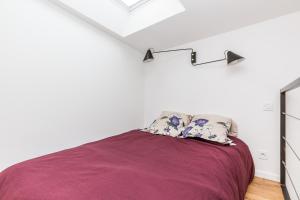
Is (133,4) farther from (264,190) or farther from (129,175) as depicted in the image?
(264,190)

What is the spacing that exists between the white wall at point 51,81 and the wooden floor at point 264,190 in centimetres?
176

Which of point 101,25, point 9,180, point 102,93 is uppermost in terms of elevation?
point 101,25

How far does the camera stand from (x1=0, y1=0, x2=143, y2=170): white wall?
1408 mm

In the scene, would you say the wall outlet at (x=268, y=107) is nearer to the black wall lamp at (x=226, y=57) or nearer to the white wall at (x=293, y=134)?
the white wall at (x=293, y=134)

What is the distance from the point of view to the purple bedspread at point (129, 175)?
0.82 m

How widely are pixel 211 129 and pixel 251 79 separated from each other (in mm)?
785

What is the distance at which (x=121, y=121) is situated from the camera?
2.56 meters

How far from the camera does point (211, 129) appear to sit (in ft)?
6.18

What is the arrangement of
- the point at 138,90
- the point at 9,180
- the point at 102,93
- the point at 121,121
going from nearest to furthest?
the point at 9,180
the point at 102,93
the point at 121,121
the point at 138,90

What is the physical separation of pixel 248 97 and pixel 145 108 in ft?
5.29

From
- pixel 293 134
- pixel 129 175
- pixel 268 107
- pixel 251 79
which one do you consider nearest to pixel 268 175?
pixel 293 134

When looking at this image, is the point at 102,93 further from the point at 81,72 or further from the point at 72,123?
the point at 72,123

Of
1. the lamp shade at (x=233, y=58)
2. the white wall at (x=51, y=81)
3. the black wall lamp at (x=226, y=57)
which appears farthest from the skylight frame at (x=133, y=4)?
the lamp shade at (x=233, y=58)

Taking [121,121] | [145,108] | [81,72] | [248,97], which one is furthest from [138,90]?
[248,97]
